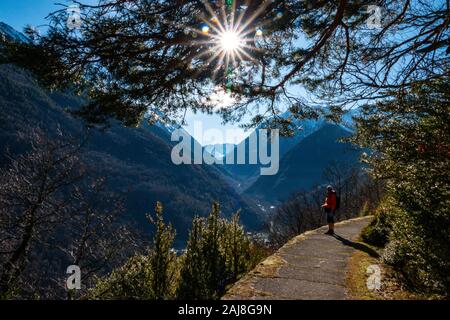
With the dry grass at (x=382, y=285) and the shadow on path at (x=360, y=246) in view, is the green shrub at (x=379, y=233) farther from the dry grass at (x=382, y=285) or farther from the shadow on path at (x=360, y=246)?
the dry grass at (x=382, y=285)

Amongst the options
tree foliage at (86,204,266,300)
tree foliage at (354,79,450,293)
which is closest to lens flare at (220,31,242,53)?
tree foliage at (354,79,450,293)

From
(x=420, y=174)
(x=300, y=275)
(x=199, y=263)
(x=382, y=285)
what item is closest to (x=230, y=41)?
(x=420, y=174)

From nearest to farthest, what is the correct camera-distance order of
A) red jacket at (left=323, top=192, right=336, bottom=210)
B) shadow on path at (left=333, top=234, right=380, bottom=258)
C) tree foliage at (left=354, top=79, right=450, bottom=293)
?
tree foliage at (left=354, top=79, right=450, bottom=293) → shadow on path at (left=333, top=234, right=380, bottom=258) → red jacket at (left=323, top=192, right=336, bottom=210)

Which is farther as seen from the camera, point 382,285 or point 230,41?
point 230,41

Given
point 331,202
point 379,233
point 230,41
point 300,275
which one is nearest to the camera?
point 300,275

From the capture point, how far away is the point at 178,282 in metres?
8.03

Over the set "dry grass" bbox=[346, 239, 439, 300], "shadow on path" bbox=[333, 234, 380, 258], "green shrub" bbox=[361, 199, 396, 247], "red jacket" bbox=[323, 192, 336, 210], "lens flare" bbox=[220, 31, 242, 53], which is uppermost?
"lens flare" bbox=[220, 31, 242, 53]

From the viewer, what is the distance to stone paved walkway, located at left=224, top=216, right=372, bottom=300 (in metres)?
4.29

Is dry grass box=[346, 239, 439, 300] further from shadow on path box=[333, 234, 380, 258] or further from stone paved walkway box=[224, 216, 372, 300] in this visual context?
shadow on path box=[333, 234, 380, 258]

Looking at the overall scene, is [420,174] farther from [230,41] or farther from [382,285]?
[230,41]

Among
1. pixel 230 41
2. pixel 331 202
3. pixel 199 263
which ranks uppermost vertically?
pixel 230 41

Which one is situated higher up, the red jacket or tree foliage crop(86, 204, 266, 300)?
the red jacket

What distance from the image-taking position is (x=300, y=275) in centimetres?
515

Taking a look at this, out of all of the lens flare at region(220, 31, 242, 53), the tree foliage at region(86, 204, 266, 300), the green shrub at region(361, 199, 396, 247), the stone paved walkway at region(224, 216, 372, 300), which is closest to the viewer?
the stone paved walkway at region(224, 216, 372, 300)
